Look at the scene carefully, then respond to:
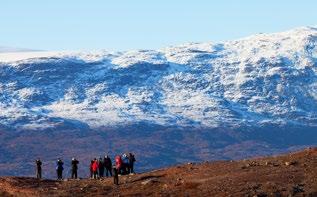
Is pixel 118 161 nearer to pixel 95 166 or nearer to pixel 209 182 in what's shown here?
pixel 95 166

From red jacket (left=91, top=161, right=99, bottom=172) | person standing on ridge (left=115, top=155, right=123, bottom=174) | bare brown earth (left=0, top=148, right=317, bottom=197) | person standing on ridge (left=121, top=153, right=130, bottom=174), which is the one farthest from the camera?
red jacket (left=91, top=161, right=99, bottom=172)

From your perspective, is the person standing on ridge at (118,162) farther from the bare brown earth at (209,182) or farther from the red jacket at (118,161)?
the bare brown earth at (209,182)

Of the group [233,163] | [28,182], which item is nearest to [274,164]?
[233,163]

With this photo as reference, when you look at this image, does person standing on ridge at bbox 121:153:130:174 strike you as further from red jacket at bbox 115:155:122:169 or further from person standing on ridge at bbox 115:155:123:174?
red jacket at bbox 115:155:122:169

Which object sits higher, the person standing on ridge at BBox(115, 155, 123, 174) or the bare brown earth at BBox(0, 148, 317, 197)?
the person standing on ridge at BBox(115, 155, 123, 174)

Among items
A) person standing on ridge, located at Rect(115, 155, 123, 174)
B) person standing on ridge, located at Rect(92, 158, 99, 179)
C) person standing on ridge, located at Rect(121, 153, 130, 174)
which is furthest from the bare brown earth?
person standing on ridge, located at Rect(92, 158, 99, 179)

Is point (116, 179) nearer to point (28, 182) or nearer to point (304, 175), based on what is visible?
point (28, 182)

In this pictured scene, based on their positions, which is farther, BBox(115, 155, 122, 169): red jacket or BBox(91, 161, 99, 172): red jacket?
BBox(91, 161, 99, 172): red jacket

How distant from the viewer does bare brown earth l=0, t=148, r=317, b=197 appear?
65188 millimetres

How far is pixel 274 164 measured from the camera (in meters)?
73.2

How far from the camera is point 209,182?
222 feet

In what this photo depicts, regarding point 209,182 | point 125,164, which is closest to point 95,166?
point 125,164

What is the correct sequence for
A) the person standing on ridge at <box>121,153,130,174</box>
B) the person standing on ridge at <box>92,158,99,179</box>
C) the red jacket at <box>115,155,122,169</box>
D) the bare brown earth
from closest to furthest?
1. the bare brown earth
2. the red jacket at <box>115,155,122,169</box>
3. the person standing on ridge at <box>121,153,130,174</box>
4. the person standing on ridge at <box>92,158,99,179</box>

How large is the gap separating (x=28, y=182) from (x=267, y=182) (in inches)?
716
